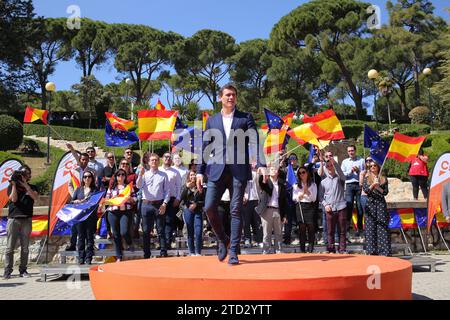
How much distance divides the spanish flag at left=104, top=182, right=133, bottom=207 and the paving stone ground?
1.41 meters

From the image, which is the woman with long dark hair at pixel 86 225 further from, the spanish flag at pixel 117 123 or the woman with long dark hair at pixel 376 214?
the woman with long dark hair at pixel 376 214

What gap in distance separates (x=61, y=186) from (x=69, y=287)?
7.82 feet

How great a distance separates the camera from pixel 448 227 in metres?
11.9

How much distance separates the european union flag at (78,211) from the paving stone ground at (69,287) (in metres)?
1.07

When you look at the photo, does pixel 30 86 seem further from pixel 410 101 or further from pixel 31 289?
pixel 410 101

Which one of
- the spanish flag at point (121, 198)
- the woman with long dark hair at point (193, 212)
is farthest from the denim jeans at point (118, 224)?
the woman with long dark hair at point (193, 212)

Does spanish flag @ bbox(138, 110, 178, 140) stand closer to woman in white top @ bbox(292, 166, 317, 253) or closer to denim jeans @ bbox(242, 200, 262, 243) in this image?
denim jeans @ bbox(242, 200, 262, 243)

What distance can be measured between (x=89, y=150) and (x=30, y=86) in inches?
1187

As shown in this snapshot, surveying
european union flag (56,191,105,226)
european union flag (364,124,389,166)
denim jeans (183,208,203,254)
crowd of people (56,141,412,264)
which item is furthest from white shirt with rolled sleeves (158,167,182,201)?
european union flag (364,124,389,166)

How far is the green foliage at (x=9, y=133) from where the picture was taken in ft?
83.3

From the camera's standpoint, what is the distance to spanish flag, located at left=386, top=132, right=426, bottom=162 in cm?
1017

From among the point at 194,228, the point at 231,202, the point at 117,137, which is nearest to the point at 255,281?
the point at 231,202

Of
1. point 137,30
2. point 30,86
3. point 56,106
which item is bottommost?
point 30,86
